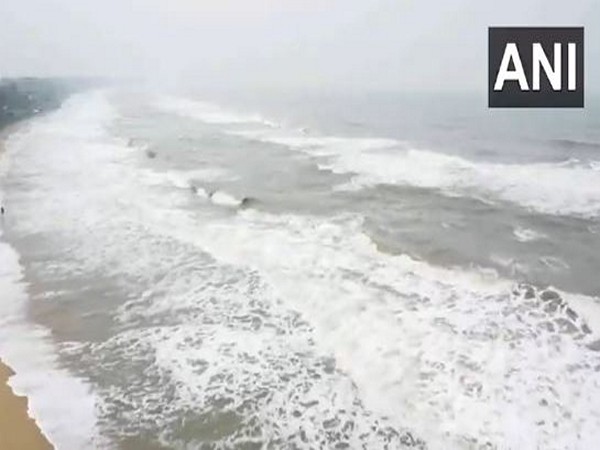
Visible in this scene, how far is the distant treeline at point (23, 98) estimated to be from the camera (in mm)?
28547

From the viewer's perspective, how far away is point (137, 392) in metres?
5.27

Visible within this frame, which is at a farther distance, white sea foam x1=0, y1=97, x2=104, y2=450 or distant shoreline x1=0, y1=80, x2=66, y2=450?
white sea foam x1=0, y1=97, x2=104, y2=450

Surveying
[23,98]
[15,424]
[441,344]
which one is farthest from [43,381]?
[23,98]

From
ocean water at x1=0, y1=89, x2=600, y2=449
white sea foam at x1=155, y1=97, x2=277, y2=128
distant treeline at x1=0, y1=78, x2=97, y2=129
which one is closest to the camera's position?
ocean water at x1=0, y1=89, x2=600, y2=449

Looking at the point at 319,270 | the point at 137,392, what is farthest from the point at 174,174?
the point at 137,392

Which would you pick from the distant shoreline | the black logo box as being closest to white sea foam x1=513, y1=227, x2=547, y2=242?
the black logo box

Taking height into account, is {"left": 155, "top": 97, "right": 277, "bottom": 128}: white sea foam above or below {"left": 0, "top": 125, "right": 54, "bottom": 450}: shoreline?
above

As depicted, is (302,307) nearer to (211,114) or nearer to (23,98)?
(211,114)

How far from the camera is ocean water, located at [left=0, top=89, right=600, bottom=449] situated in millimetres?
4957

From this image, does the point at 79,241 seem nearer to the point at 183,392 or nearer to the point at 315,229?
the point at 315,229

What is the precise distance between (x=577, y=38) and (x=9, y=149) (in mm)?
15354

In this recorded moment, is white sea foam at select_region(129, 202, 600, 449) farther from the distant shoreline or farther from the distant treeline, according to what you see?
the distant treeline

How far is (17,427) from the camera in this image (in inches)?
185

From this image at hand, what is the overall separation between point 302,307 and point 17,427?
318 cm
